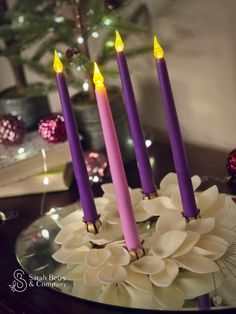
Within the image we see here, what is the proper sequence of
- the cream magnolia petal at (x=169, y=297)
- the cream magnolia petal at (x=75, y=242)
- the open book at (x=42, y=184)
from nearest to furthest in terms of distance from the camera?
the cream magnolia petal at (x=169, y=297) < the cream magnolia petal at (x=75, y=242) < the open book at (x=42, y=184)

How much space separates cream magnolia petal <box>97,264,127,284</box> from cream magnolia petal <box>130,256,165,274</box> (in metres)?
0.02

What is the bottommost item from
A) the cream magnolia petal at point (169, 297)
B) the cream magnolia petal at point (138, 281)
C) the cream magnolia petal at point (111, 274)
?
the cream magnolia petal at point (169, 297)

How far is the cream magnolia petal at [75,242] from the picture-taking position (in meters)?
0.63

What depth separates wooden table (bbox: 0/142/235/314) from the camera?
0.57m

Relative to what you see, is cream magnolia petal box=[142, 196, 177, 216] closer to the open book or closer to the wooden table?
the wooden table

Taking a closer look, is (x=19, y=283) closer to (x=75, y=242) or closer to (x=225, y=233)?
(x=75, y=242)

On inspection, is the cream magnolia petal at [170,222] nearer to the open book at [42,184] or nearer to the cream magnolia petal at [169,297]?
the cream magnolia petal at [169,297]

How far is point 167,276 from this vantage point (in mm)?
549

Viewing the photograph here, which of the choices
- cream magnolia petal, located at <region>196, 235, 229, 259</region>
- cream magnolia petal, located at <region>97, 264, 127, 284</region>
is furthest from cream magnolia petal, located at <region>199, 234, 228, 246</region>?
cream magnolia petal, located at <region>97, 264, 127, 284</region>

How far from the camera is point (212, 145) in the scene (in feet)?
3.16

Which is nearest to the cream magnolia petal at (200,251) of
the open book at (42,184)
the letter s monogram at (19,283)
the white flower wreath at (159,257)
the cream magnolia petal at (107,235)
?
the white flower wreath at (159,257)

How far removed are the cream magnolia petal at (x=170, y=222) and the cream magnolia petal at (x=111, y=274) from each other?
0.24 feet

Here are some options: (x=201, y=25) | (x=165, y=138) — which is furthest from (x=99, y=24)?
(x=165, y=138)

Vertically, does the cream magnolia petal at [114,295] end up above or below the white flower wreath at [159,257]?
below
